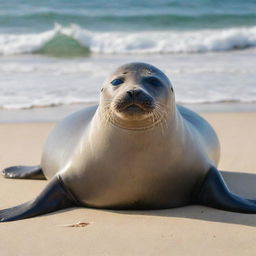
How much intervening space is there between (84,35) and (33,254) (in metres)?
15.7

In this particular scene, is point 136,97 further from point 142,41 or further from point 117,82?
point 142,41

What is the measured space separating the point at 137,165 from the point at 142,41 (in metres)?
13.5

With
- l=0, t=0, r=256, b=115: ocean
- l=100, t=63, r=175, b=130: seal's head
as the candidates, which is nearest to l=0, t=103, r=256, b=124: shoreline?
l=0, t=0, r=256, b=115: ocean

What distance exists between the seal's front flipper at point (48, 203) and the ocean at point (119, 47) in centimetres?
456

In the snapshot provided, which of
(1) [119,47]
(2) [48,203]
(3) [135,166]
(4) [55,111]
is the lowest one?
(1) [119,47]

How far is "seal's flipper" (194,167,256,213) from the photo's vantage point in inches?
193

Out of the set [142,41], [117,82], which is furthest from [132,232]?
[142,41]

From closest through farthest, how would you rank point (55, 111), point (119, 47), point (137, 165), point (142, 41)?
point (137, 165)
point (55, 111)
point (119, 47)
point (142, 41)

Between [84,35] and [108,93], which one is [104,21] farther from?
[108,93]

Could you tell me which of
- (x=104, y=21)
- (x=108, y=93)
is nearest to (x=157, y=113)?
(x=108, y=93)

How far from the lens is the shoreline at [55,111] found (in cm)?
879

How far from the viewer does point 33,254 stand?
4.06 m

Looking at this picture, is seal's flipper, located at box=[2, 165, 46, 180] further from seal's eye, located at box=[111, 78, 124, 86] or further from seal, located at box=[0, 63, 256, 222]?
seal's eye, located at box=[111, 78, 124, 86]

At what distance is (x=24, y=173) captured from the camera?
621 centimetres
